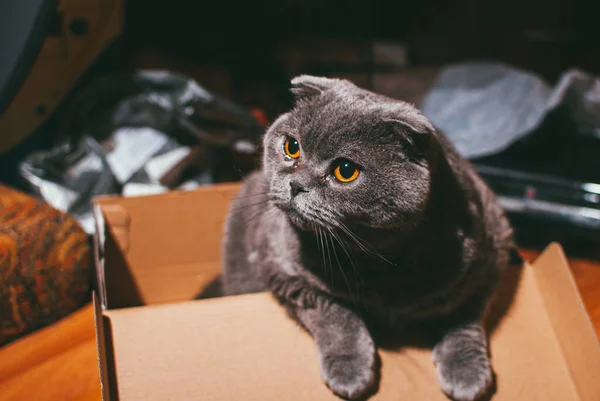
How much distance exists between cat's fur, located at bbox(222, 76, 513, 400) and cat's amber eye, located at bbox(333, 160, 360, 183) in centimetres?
1

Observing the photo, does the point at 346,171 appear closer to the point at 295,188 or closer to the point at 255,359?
the point at 295,188

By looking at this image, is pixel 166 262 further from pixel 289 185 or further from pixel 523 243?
pixel 523 243

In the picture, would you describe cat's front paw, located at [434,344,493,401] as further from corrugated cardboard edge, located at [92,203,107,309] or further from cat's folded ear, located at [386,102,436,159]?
corrugated cardboard edge, located at [92,203,107,309]

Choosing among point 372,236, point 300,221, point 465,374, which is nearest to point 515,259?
point 465,374

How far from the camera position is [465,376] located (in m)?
0.87

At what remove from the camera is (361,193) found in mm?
759

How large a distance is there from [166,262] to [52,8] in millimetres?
700

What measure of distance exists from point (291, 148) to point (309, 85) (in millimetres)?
108

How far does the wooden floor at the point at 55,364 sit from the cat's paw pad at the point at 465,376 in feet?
1.99

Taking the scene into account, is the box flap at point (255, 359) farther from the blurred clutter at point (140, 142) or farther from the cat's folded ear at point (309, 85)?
the blurred clutter at point (140, 142)

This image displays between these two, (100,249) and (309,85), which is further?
(100,249)

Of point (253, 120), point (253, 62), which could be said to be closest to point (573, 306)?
point (253, 120)

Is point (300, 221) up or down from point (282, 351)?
up

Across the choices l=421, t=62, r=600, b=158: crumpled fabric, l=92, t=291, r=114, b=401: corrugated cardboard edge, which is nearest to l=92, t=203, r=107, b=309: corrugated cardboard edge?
l=92, t=291, r=114, b=401: corrugated cardboard edge
